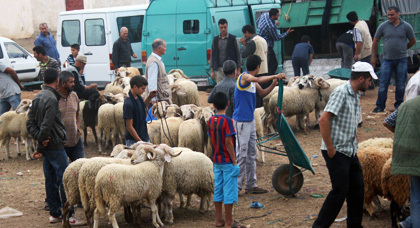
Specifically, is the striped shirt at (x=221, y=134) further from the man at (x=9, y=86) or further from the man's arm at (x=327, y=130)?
the man at (x=9, y=86)

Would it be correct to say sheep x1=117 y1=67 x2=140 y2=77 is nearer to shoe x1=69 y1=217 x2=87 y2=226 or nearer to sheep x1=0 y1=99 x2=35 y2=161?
sheep x1=0 y1=99 x2=35 y2=161

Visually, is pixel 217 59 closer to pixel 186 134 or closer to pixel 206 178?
pixel 186 134

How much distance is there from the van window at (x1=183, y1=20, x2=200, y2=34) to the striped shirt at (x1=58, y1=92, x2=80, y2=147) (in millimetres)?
8788

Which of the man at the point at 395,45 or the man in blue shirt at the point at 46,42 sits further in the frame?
the man in blue shirt at the point at 46,42

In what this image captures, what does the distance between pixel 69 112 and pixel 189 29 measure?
29.3ft

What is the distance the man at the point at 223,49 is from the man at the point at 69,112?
5.18 meters

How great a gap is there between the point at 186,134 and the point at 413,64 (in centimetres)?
1128

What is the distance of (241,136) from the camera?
762 cm

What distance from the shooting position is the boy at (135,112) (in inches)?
288

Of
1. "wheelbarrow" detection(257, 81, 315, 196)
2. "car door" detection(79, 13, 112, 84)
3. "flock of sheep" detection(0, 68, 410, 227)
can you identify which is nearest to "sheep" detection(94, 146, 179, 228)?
"flock of sheep" detection(0, 68, 410, 227)

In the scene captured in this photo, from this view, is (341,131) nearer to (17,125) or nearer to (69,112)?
(69,112)

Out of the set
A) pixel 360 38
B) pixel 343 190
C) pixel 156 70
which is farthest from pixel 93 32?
pixel 343 190

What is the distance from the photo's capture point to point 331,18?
1587 centimetres

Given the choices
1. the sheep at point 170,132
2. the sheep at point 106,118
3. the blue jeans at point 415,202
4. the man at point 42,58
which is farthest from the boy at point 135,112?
the man at point 42,58
